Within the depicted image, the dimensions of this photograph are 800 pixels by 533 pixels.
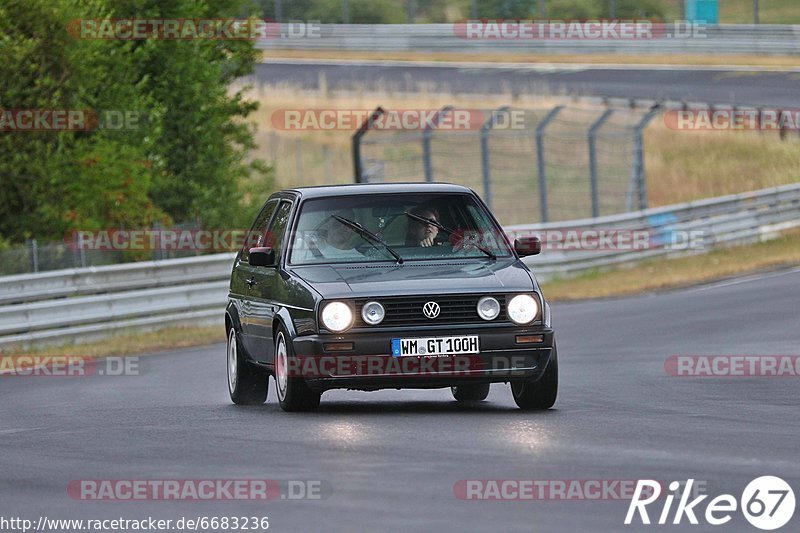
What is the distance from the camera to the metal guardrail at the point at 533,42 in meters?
55.2

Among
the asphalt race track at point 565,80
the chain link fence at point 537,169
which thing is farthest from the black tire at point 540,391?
the asphalt race track at point 565,80

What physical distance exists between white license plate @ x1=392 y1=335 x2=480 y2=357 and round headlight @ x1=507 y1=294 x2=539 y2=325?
0.99ft

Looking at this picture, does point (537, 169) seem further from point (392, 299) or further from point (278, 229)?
point (392, 299)

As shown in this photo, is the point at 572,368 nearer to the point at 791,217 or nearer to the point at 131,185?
the point at 131,185

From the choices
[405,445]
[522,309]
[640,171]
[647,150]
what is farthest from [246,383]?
[647,150]

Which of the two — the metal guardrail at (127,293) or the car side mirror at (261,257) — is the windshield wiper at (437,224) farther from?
the metal guardrail at (127,293)

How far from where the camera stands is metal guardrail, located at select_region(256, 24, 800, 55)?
55.2 m

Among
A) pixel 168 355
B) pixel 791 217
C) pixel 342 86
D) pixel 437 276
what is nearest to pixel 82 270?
pixel 168 355

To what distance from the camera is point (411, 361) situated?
10750 mm

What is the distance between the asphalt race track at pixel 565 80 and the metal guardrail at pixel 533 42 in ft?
9.22

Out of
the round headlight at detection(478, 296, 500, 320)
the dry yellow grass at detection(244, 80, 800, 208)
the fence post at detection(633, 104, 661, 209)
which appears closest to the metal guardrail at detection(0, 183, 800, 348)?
the fence post at detection(633, 104, 661, 209)

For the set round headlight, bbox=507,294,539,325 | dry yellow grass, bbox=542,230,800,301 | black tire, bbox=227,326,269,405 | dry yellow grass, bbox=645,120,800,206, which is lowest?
dry yellow grass, bbox=542,230,800,301

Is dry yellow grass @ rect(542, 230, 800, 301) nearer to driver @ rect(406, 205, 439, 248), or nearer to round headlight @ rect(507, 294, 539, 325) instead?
driver @ rect(406, 205, 439, 248)

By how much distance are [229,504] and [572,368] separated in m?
8.49
